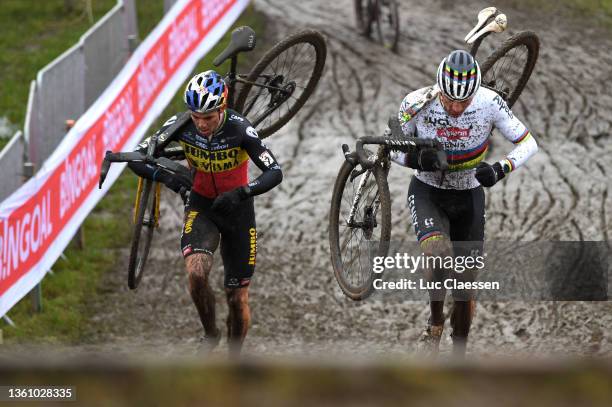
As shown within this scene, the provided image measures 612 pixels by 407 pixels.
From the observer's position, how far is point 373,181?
8.71 metres

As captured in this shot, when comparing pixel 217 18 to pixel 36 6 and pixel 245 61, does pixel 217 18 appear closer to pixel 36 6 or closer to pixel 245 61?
pixel 245 61

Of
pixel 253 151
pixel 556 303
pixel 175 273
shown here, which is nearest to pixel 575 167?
pixel 556 303

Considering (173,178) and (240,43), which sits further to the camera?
(240,43)

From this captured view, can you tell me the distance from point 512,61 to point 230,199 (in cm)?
380

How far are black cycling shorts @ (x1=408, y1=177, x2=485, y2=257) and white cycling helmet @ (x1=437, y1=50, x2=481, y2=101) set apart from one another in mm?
948

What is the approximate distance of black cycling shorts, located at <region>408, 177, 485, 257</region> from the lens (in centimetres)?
828

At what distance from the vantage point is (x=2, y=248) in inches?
376

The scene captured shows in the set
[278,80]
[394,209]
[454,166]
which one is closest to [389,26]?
[394,209]

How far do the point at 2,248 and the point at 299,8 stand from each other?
14.7m

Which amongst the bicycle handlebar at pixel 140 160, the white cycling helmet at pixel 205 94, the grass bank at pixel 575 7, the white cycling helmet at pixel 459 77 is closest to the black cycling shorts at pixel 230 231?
the bicycle handlebar at pixel 140 160

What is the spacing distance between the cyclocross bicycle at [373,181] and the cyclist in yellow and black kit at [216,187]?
789mm

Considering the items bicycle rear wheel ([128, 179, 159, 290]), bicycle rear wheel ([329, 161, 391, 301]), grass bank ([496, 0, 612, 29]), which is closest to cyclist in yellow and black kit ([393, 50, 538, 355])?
bicycle rear wheel ([329, 161, 391, 301])

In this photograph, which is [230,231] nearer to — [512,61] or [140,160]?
[140,160]

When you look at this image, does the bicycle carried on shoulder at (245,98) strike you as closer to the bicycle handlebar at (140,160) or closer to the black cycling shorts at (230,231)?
the bicycle handlebar at (140,160)
